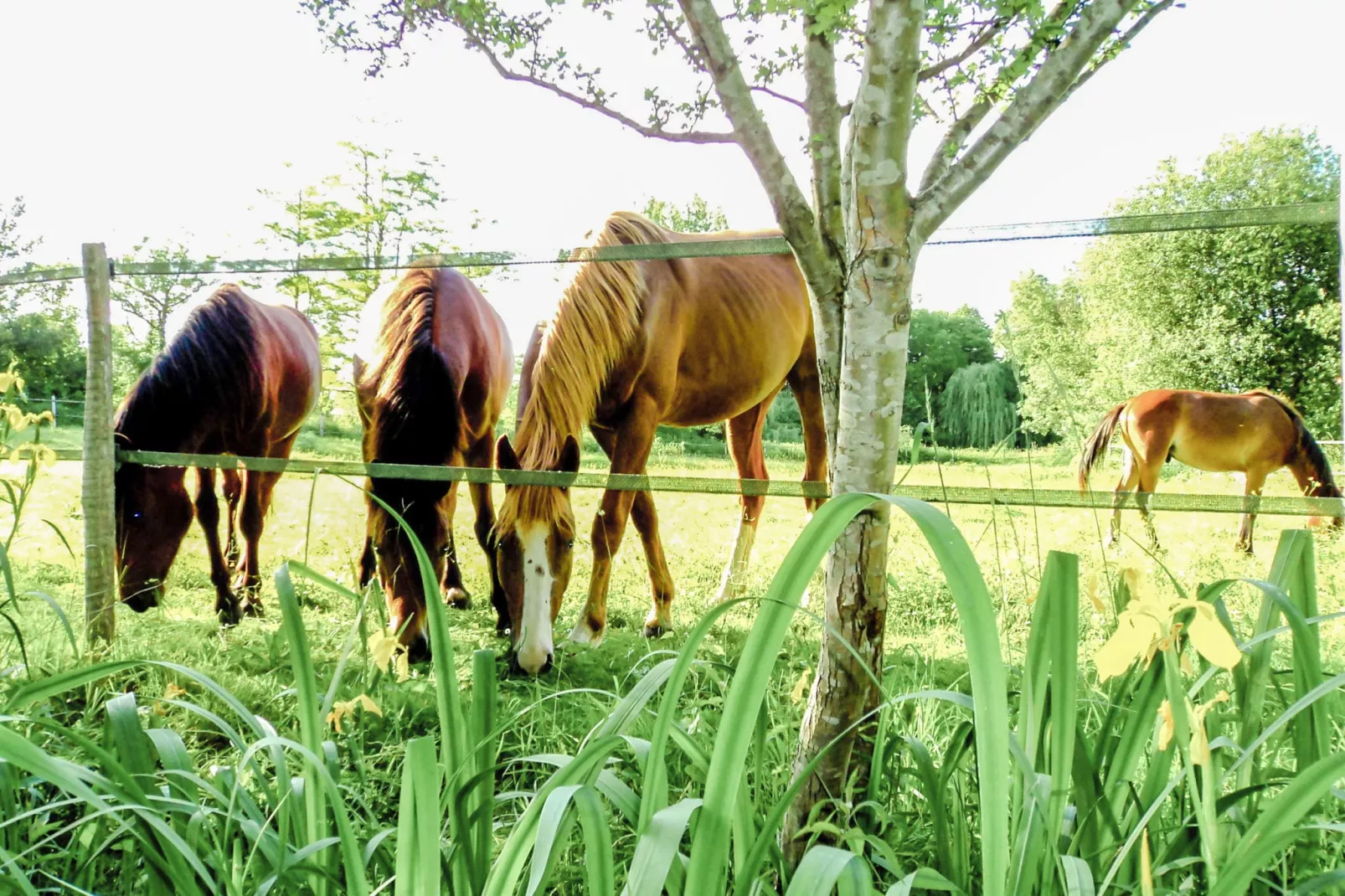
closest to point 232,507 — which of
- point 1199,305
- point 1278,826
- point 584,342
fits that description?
point 584,342

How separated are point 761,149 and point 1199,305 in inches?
59.7

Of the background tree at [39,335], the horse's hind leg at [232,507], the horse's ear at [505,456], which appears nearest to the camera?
the horse's ear at [505,456]

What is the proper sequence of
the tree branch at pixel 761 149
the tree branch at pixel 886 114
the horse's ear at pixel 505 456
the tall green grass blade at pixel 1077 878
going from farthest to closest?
the horse's ear at pixel 505 456 < the tree branch at pixel 761 149 < the tree branch at pixel 886 114 < the tall green grass blade at pixel 1077 878

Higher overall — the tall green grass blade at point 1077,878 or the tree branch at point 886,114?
the tree branch at point 886,114

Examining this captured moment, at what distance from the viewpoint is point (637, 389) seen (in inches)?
100

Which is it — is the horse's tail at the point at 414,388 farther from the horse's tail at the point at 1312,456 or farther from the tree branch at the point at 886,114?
the horse's tail at the point at 1312,456

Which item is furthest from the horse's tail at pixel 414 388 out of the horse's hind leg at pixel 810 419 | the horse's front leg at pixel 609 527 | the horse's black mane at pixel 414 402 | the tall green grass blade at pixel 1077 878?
the tall green grass blade at pixel 1077 878

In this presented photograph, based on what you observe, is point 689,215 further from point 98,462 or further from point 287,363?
point 98,462

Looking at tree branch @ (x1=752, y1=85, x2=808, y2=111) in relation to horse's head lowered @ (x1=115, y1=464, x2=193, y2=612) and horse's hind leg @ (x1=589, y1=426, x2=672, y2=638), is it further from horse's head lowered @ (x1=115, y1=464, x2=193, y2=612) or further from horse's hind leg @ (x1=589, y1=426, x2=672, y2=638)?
horse's head lowered @ (x1=115, y1=464, x2=193, y2=612)

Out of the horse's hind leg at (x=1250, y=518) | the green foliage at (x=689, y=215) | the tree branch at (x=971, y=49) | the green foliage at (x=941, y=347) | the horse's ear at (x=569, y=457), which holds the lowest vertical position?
the horse's hind leg at (x=1250, y=518)

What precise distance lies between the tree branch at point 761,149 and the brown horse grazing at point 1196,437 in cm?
114

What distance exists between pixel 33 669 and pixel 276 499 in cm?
88

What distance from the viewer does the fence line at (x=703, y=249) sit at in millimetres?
1790

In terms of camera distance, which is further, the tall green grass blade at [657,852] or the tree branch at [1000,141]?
the tree branch at [1000,141]
